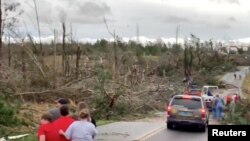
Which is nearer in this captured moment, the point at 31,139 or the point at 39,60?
the point at 31,139

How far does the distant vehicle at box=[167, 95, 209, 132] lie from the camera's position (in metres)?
23.1

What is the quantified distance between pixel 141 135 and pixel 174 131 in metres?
2.68

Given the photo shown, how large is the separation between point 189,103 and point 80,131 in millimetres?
13392

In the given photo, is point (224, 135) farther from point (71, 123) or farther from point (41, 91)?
point (41, 91)

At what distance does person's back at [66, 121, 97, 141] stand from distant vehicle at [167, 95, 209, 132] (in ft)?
42.7

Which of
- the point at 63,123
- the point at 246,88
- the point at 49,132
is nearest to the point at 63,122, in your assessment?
the point at 63,123

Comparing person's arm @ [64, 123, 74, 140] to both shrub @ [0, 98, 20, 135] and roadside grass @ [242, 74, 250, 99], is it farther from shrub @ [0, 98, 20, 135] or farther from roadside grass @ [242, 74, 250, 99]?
roadside grass @ [242, 74, 250, 99]

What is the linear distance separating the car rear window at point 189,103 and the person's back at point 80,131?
13054mm

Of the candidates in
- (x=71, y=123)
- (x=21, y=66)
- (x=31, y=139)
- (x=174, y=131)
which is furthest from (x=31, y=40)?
(x=71, y=123)

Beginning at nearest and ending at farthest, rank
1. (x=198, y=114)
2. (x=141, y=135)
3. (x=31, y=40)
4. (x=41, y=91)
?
(x=141, y=135)
(x=198, y=114)
(x=41, y=91)
(x=31, y=40)

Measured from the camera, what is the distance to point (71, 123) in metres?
10.4

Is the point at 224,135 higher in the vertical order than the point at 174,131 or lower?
higher

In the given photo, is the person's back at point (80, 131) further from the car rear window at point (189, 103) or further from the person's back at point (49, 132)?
the car rear window at point (189, 103)

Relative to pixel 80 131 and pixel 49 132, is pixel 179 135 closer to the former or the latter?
pixel 80 131
